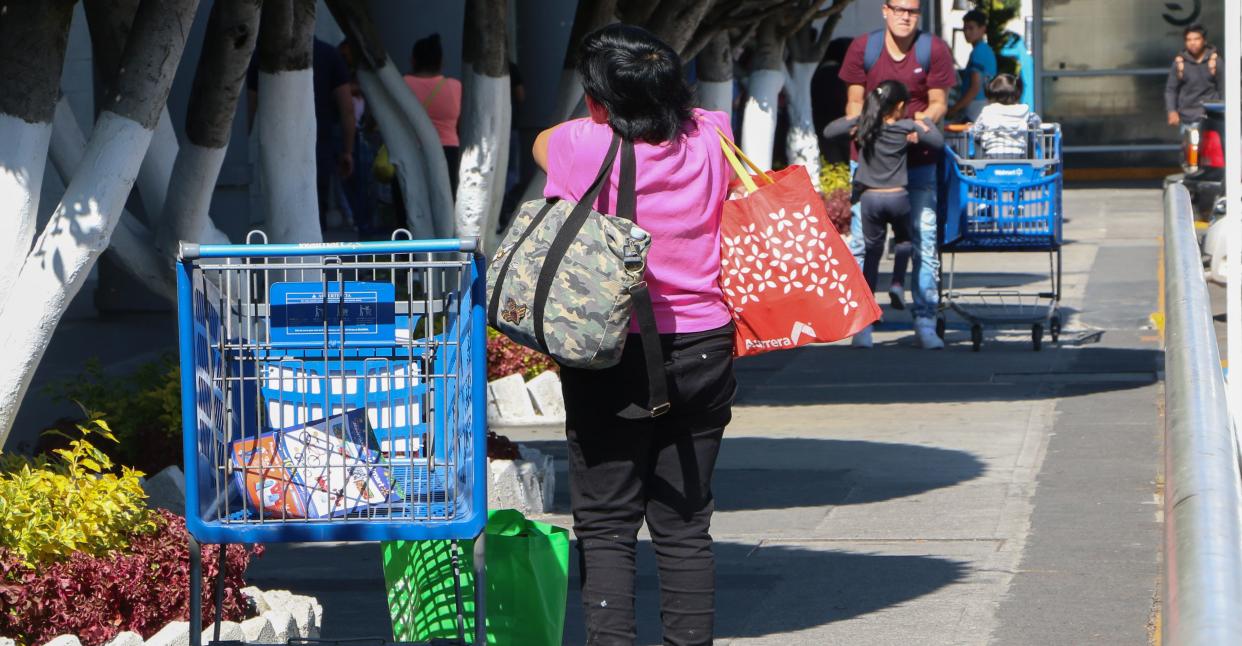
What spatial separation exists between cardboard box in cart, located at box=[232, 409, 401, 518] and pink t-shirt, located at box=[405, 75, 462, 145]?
822cm

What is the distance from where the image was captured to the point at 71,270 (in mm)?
5406

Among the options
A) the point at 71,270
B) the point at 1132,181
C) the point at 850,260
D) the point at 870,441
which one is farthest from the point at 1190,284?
the point at 1132,181

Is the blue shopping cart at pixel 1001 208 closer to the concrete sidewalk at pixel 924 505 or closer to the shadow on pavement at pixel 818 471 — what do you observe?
the concrete sidewalk at pixel 924 505

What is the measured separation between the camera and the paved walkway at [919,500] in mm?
5883

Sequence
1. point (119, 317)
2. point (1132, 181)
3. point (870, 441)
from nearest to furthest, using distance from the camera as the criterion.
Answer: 1. point (870, 441)
2. point (119, 317)
3. point (1132, 181)

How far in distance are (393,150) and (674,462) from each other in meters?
5.49

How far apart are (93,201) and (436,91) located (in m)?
6.86

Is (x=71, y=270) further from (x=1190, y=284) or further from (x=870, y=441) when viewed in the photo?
(x=870, y=441)

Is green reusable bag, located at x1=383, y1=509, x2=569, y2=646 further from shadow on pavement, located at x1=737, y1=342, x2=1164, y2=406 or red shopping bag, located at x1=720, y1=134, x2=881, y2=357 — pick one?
shadow on pavement, located at x1=737, y1=342, x2=1164, y2=406

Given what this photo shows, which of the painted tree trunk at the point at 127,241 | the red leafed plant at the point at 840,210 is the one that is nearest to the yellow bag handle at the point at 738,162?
the painted tree trunk at the point at 127,241

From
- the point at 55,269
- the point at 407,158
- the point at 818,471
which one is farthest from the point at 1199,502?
the point at 407,158

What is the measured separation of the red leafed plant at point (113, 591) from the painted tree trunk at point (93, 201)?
662mm

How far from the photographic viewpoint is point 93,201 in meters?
5.52

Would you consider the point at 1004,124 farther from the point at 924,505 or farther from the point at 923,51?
the point at 924,505
